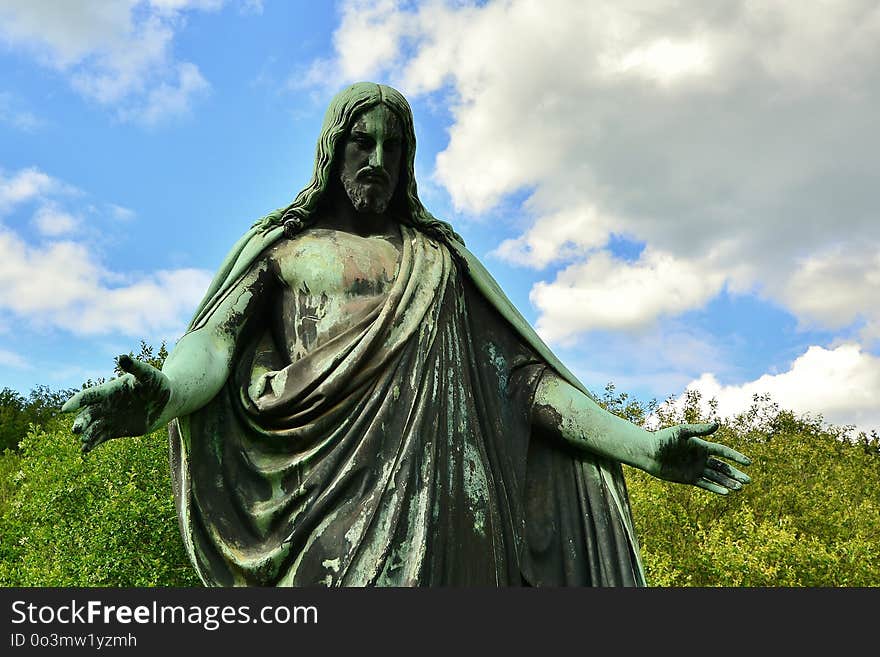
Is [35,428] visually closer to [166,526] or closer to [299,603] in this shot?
[166,526]

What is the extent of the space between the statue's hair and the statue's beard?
0.14 m

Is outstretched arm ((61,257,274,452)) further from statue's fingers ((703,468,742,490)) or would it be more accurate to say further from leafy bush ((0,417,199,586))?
leafy bush ((0,417,199,586))

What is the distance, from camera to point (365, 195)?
4.56 meters

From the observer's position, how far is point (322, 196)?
4727mm

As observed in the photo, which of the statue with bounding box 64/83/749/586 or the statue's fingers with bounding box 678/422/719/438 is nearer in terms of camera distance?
the statue with bounding box 64/83/749/586

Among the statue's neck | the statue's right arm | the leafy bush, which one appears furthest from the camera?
the leafy bush

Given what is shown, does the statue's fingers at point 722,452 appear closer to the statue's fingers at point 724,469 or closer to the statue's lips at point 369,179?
the statue's fingers at point 724,469

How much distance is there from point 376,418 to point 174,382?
86 centimetres

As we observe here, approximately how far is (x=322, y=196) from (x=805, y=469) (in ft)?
83.6

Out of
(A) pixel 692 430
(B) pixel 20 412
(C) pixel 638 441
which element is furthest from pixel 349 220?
(B) pixel 20 412

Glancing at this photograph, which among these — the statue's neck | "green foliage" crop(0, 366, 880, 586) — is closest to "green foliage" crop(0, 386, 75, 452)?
"green foliage" crop(0, 366, 880, 586)

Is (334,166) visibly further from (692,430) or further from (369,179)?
(692,430)

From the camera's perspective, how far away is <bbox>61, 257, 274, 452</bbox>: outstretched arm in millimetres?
3461

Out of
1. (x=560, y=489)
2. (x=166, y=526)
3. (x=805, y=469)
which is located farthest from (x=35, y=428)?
(x=560, y=489)
